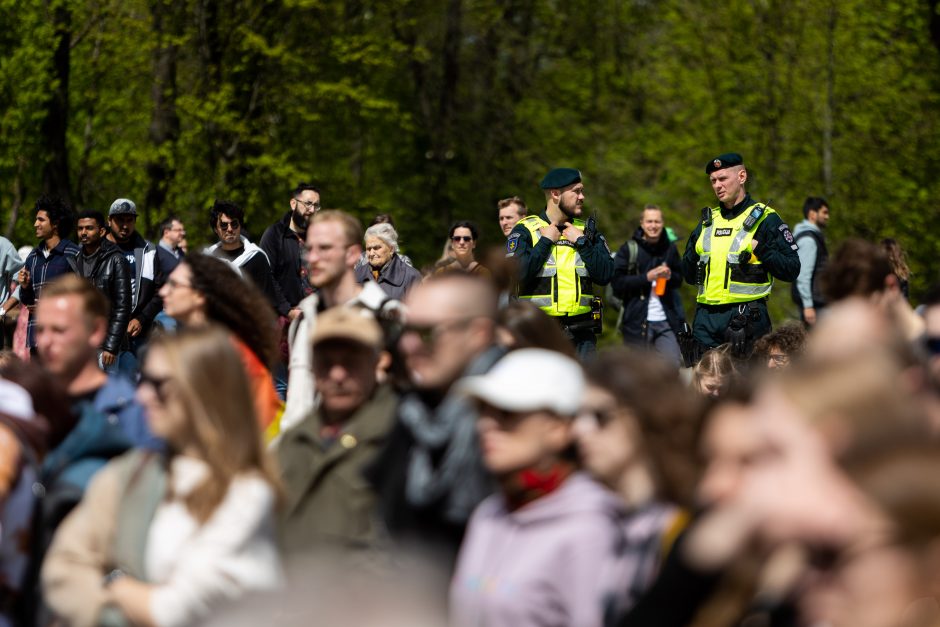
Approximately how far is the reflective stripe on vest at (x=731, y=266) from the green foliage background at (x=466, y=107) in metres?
13.9

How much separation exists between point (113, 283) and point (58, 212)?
1230mm

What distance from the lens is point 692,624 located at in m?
3.87

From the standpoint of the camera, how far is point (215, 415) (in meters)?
5.17

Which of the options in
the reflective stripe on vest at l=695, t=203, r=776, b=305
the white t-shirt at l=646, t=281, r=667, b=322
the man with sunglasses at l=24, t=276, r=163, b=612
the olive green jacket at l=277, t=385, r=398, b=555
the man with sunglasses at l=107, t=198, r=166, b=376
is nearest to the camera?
the olive green jacket at l=277, t=385, r=398, b=555

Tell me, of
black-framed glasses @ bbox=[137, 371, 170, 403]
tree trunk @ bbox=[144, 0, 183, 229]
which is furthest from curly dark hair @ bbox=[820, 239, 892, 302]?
tree trunk @ bbox=[144, 0, 183, 229]

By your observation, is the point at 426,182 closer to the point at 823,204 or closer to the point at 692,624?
the point at 823,204

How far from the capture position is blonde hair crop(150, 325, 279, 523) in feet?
16.7

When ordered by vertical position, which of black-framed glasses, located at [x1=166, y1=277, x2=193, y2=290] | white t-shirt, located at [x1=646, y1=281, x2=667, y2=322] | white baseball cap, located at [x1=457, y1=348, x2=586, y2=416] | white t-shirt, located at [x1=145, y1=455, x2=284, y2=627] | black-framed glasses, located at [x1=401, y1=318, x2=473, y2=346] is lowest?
white t-shirt, located at [x1=646, y1=281, x2=667, y2=322]

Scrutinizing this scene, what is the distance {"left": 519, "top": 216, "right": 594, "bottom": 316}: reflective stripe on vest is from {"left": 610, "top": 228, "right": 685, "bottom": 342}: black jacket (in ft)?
8.61

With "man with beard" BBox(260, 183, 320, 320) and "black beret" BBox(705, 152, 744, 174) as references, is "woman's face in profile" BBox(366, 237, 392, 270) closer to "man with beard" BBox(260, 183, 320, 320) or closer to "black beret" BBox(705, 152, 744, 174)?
"man with beard" BBox(260, 183, 320, 320)

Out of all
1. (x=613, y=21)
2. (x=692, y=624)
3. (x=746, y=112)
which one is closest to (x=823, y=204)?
(x=692, y=624)

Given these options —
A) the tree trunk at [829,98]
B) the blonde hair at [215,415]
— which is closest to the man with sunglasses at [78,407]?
the blonde hair at [215,415]

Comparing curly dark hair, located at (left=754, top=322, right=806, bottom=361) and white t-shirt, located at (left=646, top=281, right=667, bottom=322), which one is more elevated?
curly dark hair, located at (left=754, top=322, right=806, bottom=361)

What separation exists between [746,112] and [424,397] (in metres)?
26.4
